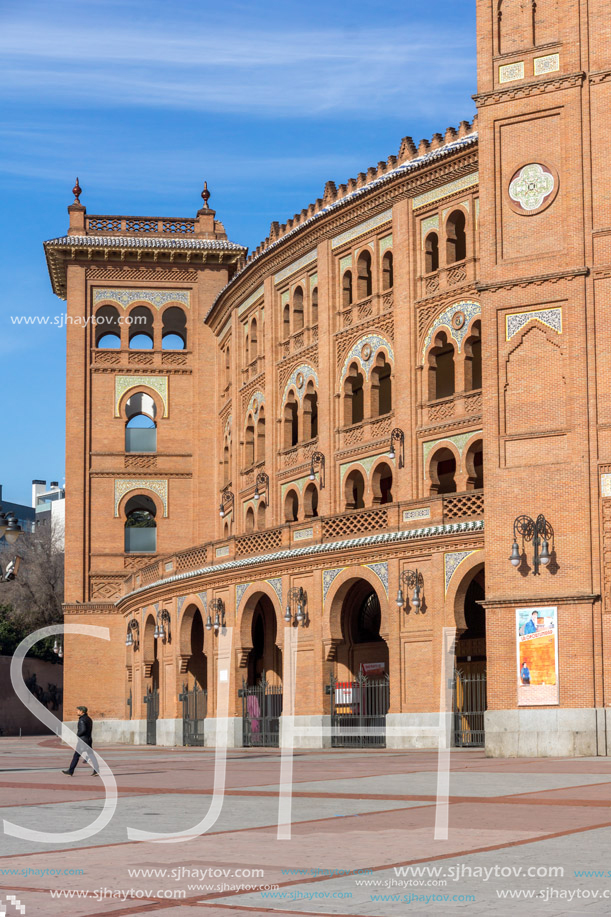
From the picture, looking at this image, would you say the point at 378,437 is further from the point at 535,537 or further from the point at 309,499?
the point at 535,537

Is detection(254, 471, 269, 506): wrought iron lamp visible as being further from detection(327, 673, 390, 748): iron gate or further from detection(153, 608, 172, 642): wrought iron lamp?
detection(327, 673, 390, 748): iron gate

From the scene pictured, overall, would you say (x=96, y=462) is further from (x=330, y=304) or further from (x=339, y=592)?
(x=339, y=592)

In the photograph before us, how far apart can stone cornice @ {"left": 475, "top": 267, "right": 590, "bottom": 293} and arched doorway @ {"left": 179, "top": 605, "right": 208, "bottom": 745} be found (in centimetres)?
1844

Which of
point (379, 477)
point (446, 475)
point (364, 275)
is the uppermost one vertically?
point (364, 275)

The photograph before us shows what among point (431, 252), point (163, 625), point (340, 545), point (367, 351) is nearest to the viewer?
point (340, 545)

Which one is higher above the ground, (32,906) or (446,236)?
(446,236)

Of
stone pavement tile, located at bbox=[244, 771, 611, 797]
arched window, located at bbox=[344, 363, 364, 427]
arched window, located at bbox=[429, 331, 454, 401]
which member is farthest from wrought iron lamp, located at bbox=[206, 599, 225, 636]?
stone pavement tile, located at bbox=[244, 771, 611, 797]

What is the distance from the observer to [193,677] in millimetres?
46250

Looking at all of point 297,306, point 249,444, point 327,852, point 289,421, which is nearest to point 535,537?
point 289,421

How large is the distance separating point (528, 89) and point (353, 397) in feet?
52.7

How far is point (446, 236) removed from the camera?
123 ft

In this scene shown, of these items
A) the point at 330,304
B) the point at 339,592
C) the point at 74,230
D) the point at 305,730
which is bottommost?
the point at 305,730

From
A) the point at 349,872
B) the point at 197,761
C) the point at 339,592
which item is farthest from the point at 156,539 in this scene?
the point at 349,872

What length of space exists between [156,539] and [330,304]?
1671 centimetres
